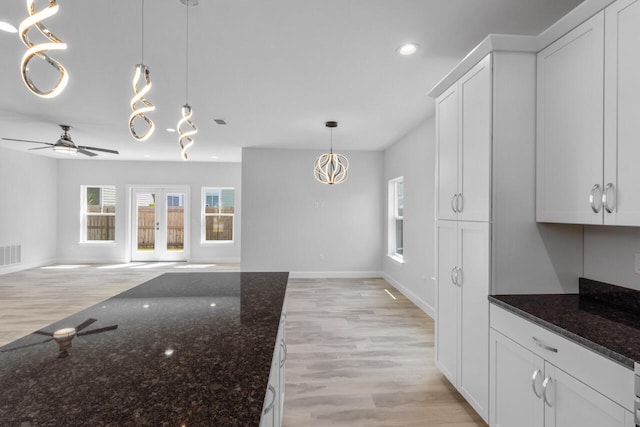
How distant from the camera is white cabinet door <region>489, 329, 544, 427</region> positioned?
5.40ft

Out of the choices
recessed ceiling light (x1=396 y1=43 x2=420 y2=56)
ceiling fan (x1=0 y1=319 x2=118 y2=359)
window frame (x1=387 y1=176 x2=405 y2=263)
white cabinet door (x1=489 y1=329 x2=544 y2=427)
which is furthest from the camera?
window frame (x1=387 y1=176 x2=405 y2=263)

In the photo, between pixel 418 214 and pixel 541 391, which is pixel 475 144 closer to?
pixel 541 391

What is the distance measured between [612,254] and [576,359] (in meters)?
0.89

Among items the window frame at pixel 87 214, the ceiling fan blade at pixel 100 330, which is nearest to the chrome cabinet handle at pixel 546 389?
the ceiling fan blade at pixel 100 330

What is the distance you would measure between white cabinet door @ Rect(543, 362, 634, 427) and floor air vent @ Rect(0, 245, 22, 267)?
942 centimetres

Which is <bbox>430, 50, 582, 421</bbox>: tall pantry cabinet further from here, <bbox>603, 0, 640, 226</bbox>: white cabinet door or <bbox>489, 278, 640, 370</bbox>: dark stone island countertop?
<bbox>603, 0, 640, 226</bbox>: white cabinet door

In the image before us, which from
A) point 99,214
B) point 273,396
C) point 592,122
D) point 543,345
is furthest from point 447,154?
point 99,214

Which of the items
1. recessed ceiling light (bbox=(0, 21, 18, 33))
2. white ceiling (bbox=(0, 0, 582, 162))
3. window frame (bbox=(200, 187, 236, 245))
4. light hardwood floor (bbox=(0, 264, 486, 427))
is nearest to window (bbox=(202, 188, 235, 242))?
window frame (bbox=(200, 187, 236, 245))

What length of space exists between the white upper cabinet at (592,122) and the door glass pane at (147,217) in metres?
9.08

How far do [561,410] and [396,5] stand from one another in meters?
2.35

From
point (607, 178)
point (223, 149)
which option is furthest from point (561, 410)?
point (223, 149)

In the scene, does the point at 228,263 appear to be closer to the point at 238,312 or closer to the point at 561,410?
the point at 238,312

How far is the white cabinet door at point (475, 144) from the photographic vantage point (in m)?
2.11

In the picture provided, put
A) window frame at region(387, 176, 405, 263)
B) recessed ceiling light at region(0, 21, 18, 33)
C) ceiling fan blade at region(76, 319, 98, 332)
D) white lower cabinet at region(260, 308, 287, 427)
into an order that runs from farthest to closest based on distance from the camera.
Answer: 1. window frame at region(387, 176, 405, 263)
2. recessed ceiling light at region(0, 21, 18, 33)
3. ceiling fan blade at region(76, 319, 98, 332)
4. white lower cabinet at region(260, 308, 287, 427)
